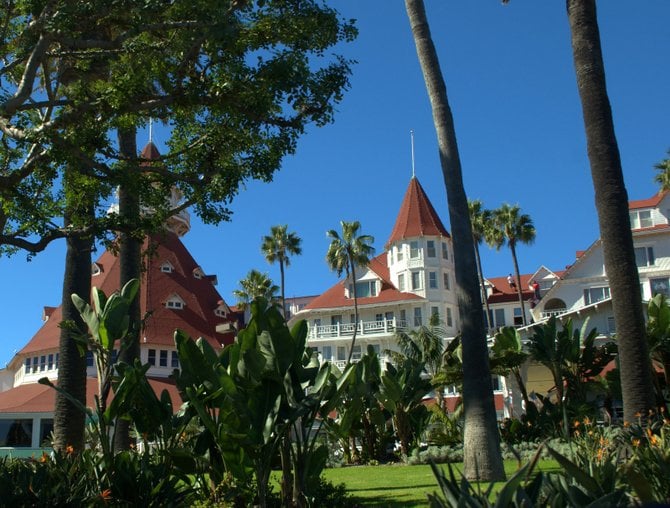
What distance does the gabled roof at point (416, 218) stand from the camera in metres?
60.2

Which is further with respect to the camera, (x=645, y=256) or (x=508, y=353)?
(x=645, y=256)

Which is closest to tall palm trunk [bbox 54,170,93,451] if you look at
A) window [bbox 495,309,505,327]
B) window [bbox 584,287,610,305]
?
window [bbox 584,287,610,305]

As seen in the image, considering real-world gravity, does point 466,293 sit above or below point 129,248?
below

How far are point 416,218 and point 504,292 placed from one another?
11856 mm

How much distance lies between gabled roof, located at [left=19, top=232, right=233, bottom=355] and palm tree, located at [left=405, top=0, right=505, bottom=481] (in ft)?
120

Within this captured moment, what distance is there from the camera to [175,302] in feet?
179

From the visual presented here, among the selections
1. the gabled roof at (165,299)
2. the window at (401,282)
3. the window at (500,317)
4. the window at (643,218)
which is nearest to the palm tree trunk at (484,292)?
the window at (500,317)

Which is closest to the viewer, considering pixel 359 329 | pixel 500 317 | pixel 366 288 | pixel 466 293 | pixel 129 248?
pixel 466 293

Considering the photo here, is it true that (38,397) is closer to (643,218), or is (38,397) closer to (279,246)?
(279,246)

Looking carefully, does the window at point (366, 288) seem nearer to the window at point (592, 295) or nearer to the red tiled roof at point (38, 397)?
the window at point (592, 295)

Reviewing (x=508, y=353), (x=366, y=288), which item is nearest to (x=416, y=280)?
(x=366, y=288)

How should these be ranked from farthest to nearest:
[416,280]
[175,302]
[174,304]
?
[416,280], [175,302], [174,304]

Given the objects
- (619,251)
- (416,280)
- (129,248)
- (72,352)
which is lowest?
(72,352)

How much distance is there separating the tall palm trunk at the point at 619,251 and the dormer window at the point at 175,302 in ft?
144
